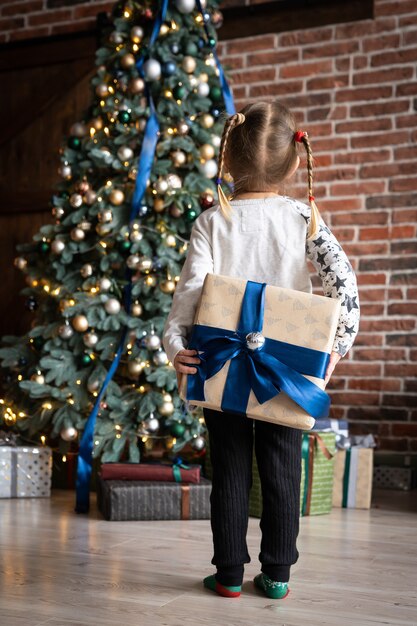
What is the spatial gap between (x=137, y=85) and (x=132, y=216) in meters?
0.56

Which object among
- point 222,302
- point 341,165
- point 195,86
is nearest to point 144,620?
point 222,302

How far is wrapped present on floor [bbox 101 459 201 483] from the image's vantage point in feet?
9.81

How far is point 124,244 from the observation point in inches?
128

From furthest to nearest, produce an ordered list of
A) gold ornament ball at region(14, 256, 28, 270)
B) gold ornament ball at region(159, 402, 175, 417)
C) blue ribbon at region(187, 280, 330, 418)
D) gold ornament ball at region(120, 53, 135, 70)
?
gold ornament ball at region(14, 256, 28, 270), gold ornament ball at region(120, 53, 135, 70), gold ornament ball at region(159, 402, 175, 417), blue ribbon at region(187, 280, 330, 418)

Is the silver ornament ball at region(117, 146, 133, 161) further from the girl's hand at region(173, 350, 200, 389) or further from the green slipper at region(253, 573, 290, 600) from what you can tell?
the green slipper at region(253, 573, 290, 600)

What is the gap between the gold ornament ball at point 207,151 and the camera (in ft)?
11.0

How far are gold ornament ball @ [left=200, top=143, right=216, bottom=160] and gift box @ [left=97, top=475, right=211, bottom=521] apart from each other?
1355mm

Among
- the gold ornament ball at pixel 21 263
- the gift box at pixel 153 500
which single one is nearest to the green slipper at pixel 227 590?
the gift box at pixel 153 500

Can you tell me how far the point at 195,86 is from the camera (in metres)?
3.40

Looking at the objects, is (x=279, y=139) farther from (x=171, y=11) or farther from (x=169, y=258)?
(x=171, y=11)

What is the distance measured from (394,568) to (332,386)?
6.16ft

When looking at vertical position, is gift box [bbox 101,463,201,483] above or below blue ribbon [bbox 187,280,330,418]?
below

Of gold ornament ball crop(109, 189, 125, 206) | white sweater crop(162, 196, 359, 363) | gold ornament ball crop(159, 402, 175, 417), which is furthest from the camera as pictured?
gold ornament ball crop(109, 189, 125, 206)

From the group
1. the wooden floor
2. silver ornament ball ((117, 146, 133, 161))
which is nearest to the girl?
the wooden floor
